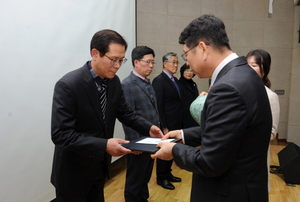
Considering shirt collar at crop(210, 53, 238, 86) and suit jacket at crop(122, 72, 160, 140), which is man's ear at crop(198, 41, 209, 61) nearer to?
shirt collar at crop(210, 53, 238, 86)

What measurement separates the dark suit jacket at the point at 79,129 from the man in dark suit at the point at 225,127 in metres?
0.56

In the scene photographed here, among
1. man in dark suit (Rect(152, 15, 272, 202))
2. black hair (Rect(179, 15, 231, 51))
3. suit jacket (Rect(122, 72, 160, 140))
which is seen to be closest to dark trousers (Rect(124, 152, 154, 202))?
suit jacket (Rect(122, 72, 160, 140))

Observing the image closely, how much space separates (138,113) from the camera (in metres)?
2.62

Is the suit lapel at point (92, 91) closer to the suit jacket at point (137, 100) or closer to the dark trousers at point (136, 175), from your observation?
the suit jacket at point (137, 100)

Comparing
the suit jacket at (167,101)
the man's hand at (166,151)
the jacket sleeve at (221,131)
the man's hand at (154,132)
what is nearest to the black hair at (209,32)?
the jacket sleeve at (221,131)

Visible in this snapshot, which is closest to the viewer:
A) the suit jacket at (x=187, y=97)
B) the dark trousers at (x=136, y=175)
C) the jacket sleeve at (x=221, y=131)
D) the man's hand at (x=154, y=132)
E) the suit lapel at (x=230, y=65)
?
the jacket sleeve at (x=221, y=131)

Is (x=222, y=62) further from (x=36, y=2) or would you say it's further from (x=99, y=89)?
(x=36, y=2)

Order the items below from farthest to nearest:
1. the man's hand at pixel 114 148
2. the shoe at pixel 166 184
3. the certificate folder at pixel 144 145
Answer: the shoe at pixel 166 184 < the man's hand at pixel 114 148 < the certificate folder at pixel 144 145

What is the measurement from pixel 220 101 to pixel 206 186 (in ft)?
1.38

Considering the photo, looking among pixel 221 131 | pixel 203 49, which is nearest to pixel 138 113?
pixel 203 49

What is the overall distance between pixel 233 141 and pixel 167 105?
7.95 feet

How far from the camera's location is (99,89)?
1714 mm

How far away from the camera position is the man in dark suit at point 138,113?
8.43 ft

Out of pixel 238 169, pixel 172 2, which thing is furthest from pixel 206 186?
pixel 172 2
